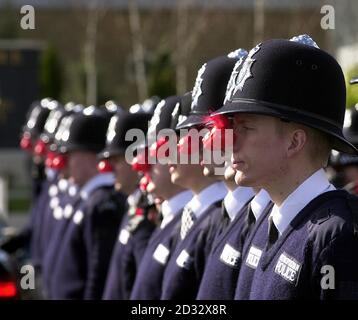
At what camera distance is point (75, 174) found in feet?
31.4

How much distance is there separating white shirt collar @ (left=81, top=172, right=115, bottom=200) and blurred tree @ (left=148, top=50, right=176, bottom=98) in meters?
17.9

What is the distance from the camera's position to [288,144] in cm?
387

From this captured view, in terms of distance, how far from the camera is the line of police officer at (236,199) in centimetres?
370

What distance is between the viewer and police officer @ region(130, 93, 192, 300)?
573 centimetres

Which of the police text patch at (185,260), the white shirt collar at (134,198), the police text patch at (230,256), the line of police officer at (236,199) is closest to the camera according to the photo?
the line of police officer at (236,199)

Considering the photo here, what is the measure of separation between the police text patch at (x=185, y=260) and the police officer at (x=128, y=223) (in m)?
1.34

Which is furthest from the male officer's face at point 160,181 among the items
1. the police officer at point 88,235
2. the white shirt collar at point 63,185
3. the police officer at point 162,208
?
the white shirt collar at point 63,185

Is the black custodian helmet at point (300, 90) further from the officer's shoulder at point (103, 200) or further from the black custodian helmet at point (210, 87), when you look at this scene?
the officer's shoulder at point (103, 200)

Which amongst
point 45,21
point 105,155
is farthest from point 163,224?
point 45,21

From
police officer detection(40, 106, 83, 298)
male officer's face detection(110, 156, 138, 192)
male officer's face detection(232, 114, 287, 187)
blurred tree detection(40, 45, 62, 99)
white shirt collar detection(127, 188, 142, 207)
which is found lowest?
blurred tree detection(40, 45, 62, 99)

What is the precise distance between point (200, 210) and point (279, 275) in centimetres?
182

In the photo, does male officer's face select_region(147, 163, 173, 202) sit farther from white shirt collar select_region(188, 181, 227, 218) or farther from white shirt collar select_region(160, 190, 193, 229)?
white shirt collar select_region(188, 181, 227, 218)

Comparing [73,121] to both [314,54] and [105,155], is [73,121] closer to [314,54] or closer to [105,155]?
[105,155]

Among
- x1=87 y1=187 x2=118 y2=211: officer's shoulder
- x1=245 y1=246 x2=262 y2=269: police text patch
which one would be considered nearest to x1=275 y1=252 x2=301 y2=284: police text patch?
x1=245 y1=246 x2=262 y2=269: police text patch
